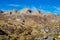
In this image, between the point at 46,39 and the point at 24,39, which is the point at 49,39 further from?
the point at 24,39

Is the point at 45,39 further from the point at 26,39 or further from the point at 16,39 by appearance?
the point at 16,39

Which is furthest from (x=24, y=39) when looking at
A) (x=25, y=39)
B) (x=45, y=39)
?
(x=45, y=39)

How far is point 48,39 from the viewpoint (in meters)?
147

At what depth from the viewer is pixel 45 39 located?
495ft

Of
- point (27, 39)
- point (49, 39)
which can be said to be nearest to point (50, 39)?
point (49, 39)

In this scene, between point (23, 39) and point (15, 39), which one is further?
point (15, 39)

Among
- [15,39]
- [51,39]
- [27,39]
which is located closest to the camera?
[51,39]

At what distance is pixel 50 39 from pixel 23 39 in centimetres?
2799

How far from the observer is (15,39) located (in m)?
180

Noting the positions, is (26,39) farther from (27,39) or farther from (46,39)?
(46,39)

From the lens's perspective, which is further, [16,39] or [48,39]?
[16,39]

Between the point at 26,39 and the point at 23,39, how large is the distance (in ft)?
23.2

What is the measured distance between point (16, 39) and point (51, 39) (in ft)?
163

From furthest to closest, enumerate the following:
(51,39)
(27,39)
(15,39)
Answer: (15,39), (27,39), (51,39)
